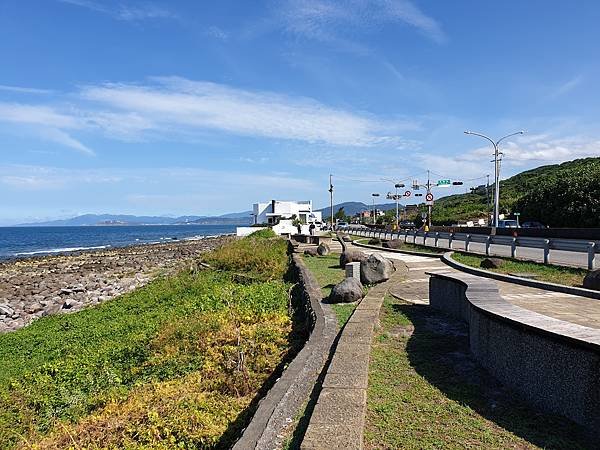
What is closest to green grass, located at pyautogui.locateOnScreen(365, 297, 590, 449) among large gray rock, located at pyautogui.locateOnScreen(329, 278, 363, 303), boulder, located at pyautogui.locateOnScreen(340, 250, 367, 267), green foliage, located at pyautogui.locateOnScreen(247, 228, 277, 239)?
large gray rock, located at pyautogui.locateOnScreen(329, 278, 363, 303)

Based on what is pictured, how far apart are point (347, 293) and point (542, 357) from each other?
5480 millimetres

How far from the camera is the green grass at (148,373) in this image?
218 inches

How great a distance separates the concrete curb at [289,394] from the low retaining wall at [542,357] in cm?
200

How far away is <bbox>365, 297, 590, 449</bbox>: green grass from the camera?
3.79 metres

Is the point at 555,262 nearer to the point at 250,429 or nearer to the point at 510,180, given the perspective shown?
the point at 250,429

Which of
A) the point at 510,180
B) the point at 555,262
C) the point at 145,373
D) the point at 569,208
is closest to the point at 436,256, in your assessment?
the point at 555,262

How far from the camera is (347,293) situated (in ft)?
32.1

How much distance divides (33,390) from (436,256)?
15028mm

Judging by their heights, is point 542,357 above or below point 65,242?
above

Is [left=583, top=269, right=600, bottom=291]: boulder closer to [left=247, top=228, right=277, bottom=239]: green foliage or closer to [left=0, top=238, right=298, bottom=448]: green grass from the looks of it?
[left=0, top=238, right=298, bottom=448]: green grass

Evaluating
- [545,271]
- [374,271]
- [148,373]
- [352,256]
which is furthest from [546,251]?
[148,373]

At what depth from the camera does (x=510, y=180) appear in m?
121

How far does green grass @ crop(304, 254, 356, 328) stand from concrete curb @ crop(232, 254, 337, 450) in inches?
19.2

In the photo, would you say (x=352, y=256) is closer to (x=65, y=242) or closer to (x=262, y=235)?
(x=262, y=235)
